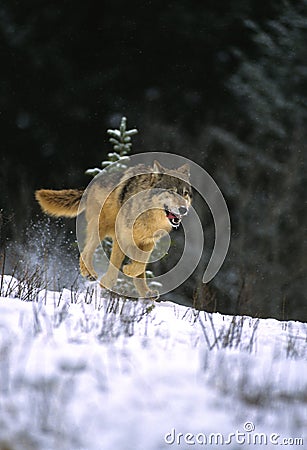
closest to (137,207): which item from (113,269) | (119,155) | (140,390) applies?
(113,269)

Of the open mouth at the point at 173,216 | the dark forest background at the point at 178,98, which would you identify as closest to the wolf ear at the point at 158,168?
the open mouth at the point at 173,216

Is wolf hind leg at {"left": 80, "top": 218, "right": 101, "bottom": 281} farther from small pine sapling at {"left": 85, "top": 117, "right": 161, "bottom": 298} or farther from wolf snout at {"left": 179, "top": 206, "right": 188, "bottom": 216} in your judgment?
wolf snout at {"left": 179, "top": 206, "right": 188, "bottom": 216}

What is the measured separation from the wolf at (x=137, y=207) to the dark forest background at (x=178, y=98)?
11.5m

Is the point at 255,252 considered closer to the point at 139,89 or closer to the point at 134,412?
the point at 139,89

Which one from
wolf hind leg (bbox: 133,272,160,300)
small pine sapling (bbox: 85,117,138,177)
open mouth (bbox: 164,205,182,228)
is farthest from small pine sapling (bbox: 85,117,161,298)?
open mouth (bbox: 164,205,182,228)

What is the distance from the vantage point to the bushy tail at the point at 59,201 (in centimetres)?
770

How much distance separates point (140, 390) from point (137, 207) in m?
4.70

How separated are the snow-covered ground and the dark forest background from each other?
15.3 meters

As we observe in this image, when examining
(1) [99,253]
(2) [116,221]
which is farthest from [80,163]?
(2) [116,221]

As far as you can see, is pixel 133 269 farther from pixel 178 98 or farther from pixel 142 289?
pixel 178 98

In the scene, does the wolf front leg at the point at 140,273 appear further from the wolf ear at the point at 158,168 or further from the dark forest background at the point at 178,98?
the dark forest background at the point at 178,98

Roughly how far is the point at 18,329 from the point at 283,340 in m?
1.98

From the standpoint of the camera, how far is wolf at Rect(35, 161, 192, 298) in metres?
7.54

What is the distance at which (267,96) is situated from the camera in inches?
784
